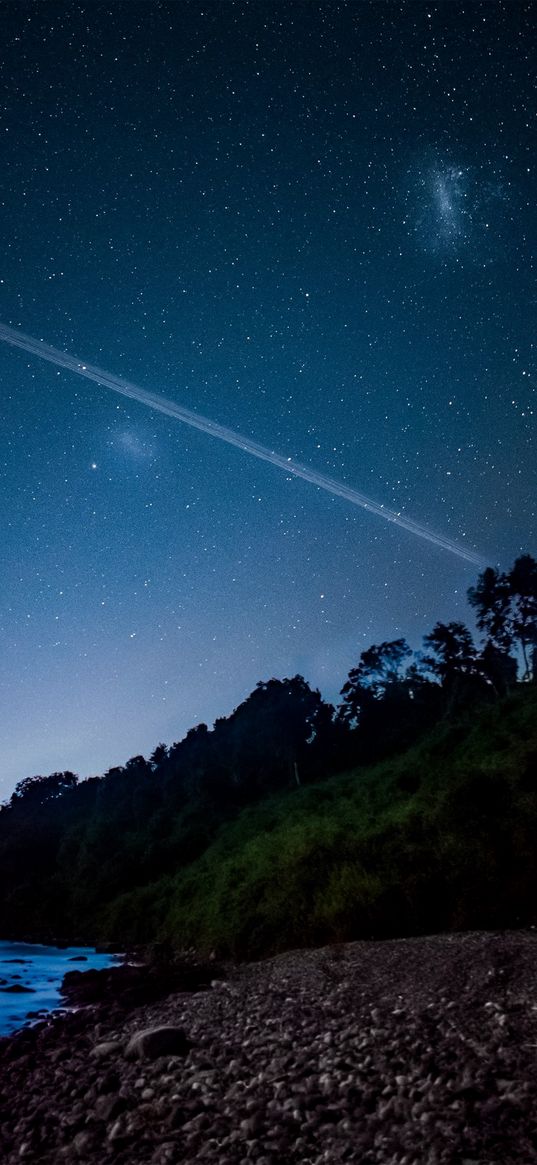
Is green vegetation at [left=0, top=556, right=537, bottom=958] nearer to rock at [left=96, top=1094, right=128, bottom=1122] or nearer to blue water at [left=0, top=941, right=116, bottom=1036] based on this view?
blue water at [left=0, top=941, right=116, bottom=1036]

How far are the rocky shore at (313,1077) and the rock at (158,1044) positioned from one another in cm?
3

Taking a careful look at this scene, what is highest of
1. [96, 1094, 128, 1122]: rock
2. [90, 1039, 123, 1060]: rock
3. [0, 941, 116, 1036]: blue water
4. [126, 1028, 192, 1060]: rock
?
[96, 1094, 128, 1122]: rock

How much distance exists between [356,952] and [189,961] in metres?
11.6

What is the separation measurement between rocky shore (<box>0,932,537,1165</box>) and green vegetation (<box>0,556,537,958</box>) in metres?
4.79

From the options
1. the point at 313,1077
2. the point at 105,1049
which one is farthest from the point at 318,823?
the point at 313,1077

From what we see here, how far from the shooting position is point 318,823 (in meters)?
30.8

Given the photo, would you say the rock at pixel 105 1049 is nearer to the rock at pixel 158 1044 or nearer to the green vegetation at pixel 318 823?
the rock at pixel 158 1044

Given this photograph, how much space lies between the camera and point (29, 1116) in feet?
26.2

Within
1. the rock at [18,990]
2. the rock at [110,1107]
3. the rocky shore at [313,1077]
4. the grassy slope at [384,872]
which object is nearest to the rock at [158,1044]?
the rocky shore at [313,1077]

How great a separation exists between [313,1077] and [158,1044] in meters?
3.81

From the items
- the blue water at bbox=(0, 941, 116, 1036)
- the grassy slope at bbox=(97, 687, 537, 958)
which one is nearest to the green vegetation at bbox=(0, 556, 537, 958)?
the grassy slope at bbox=(97, 687, 537, 958)

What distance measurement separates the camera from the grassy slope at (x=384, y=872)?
16.5 m

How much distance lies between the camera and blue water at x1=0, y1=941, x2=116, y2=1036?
55.7ft

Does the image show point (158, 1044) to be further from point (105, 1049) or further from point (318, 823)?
point (318, 823)
